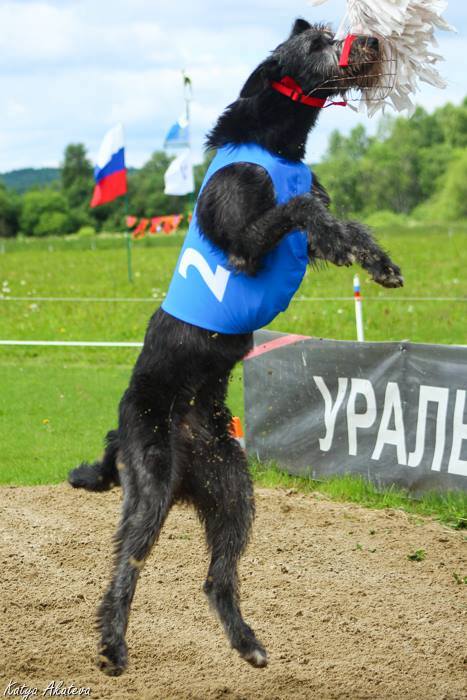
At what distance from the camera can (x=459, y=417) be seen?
23.4 feet

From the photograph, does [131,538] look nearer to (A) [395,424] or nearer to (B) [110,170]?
(A) [395,424]

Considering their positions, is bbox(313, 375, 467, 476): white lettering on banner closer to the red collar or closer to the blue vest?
the blue vest

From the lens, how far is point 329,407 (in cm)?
809

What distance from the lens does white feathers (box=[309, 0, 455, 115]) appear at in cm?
387

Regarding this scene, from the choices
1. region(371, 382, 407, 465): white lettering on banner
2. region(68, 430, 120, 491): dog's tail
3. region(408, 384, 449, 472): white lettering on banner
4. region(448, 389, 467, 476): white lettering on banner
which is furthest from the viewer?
region(371, 382, 407, 465): white lettering on banner

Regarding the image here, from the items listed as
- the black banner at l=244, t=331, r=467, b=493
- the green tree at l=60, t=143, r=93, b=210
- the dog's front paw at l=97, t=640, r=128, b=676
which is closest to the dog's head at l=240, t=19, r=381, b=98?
the dog's front paw at l=97, t=640, r=128, b=676

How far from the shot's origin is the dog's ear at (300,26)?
421cm

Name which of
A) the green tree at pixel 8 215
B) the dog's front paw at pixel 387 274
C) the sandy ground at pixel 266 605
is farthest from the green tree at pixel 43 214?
the dog's front paw at pixel 387 274

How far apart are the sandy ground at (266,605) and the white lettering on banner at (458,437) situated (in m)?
0.49

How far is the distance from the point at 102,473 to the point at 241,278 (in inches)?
52.2

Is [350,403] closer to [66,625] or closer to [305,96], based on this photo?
[66,625]

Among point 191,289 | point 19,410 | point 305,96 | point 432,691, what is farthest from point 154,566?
point 19,410

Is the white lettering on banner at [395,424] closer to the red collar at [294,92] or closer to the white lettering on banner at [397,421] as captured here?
the white lettering on banner at [397,421]

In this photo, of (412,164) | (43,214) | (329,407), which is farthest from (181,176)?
(412,164)
